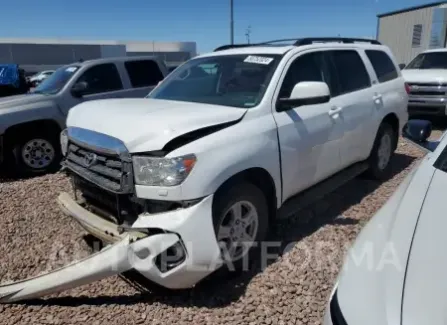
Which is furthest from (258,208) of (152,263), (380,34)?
(380,34)

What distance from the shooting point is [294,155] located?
11.3ft

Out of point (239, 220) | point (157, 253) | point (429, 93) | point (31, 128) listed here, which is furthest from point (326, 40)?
point (429, 93)

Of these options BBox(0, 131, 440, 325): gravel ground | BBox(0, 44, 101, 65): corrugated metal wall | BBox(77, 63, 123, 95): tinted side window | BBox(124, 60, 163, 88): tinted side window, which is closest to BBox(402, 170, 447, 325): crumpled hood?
BBox(0, 131, 440, 325): gravel ground

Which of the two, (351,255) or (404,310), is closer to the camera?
(404,310)

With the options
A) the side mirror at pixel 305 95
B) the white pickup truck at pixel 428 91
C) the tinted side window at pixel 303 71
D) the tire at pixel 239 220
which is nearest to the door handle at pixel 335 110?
the tinted side window at pixel 303 71

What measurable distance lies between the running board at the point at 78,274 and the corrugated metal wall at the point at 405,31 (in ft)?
76.6

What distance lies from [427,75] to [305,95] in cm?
754

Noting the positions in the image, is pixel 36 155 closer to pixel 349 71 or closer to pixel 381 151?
pixel 349 71

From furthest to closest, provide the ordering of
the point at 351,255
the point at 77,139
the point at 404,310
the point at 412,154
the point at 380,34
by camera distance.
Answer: the point at 380,34, the point at 412,154, the point at 77,139, the point at 351,255, the point at 404,310

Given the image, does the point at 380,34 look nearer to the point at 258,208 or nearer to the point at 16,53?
the point at 258,208

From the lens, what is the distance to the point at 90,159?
2947 millimetres

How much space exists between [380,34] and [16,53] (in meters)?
39.1

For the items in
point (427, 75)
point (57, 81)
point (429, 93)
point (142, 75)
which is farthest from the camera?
point (427, 75)

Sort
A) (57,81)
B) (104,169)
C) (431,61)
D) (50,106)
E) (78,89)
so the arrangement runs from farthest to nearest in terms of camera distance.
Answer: (431,61) → (57,81) → (78,89) → (50,106) → (104,169)
